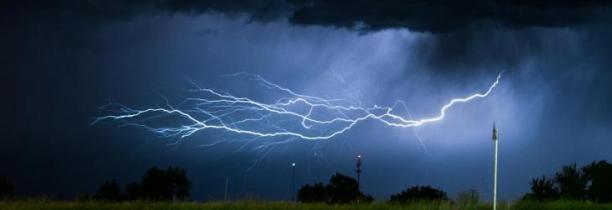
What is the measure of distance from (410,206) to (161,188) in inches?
1008

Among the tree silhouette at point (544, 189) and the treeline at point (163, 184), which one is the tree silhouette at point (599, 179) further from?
the treeline at point (163, 184)

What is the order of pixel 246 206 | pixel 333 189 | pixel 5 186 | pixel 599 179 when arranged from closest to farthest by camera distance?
pixel 246 206
pixel 599 179
pixel 333 189
pixel 5 186

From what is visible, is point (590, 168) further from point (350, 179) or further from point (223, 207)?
point (223, 207)

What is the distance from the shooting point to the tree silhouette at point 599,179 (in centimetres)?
3862

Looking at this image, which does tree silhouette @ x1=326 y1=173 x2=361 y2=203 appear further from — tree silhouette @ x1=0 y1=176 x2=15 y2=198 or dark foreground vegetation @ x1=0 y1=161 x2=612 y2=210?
tree silhouette @ x1=0 y1=176 x2=15 y2=198

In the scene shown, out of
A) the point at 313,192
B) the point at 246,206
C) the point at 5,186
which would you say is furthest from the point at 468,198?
the point at 5,186

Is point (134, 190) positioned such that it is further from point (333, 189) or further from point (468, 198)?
point (468, 198)

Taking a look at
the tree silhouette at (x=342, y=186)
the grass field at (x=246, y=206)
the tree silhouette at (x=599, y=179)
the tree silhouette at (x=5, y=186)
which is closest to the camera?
the grass field at (x=246, y=206)

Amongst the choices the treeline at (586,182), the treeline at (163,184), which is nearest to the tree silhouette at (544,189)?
the treeline at (586,182)

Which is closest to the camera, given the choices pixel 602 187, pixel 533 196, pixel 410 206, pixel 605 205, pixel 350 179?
pixel 410 206

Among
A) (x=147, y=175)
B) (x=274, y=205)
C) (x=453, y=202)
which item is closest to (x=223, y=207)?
(x=274, y=205)

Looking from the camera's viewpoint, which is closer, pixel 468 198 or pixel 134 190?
pixel 468 198

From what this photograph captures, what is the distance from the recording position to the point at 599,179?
39312mm

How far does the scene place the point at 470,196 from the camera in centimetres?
2681
